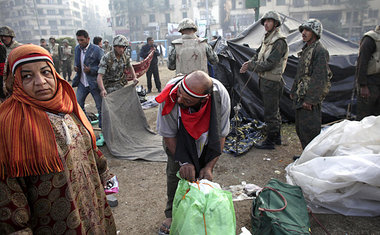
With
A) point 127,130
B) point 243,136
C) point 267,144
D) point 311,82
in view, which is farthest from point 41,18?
point 311,82

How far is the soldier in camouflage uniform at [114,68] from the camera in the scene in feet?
14.2

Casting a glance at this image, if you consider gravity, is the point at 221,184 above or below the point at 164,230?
below

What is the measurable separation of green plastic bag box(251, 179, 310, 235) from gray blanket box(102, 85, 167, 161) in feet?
6.76

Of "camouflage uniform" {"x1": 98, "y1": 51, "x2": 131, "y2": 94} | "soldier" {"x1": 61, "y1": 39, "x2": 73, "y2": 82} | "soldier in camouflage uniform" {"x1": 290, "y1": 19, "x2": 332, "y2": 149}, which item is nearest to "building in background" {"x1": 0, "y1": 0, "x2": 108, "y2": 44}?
"soldier" {"x1": 61, "y1": 39, "x2": 73, "y2": 82}

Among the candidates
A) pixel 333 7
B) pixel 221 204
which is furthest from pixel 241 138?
pixel 333 7

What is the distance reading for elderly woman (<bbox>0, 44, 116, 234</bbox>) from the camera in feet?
3.87

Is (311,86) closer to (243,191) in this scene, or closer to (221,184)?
(243,191)

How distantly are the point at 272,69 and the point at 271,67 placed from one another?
0.29 feet

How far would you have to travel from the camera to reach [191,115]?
177cm

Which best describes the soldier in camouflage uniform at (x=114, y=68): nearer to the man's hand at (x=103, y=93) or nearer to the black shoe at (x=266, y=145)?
the man's hand at (x=103, y=93)

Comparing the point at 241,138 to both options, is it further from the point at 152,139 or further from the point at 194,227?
the point at 194,227

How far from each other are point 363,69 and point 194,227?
3770mm

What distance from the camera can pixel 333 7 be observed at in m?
43.7

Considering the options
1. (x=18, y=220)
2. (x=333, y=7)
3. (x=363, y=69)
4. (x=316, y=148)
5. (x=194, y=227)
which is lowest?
(x=316, y=148)
